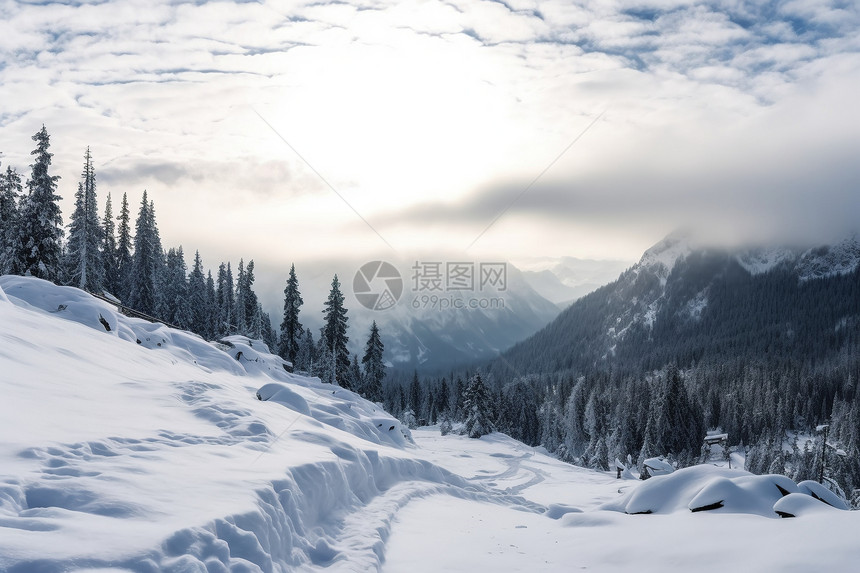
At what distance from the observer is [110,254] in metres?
65.3

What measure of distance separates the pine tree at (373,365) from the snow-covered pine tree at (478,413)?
36.2 ft

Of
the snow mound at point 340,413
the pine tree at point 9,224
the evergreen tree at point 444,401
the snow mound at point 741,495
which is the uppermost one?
the pine tree at point 9,224

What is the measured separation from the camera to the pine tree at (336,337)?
5647cm

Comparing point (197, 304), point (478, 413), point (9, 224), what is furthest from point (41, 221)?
point (478, 413)

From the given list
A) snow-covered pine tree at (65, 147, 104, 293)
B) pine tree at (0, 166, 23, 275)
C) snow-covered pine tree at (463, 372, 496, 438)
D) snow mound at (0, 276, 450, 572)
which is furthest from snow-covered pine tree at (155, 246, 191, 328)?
snow mound at (0, 276, 450, 572)

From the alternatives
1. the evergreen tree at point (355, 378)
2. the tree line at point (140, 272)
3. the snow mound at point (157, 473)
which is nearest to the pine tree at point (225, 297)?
the tree line at point (140, 272)

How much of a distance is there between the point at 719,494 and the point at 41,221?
151ft

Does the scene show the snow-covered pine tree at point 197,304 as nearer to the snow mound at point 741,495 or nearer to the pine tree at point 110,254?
the pine tree at point 110,254

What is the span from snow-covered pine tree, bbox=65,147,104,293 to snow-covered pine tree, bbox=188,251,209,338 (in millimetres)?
14933

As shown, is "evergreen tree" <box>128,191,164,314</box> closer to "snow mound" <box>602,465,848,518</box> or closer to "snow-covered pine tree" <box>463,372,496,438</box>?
"snow-covered pine tree" <box>463,372,496,438</box>

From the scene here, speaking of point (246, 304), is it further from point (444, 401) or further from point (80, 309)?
point (80, 309)

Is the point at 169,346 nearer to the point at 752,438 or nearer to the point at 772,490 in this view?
the point at 772,490

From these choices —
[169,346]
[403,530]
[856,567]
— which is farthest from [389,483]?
[169,346]

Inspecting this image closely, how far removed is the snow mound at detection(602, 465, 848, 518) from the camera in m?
11.7
